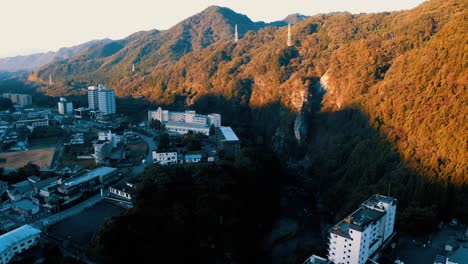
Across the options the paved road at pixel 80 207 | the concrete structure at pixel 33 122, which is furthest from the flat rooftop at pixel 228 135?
the concrete structure at pixel 33 122

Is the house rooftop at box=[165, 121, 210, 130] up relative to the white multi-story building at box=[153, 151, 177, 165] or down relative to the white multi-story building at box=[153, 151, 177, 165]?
up

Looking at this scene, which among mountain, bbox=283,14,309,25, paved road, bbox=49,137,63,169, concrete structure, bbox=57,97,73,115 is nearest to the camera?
paved road, bbox=49,137,63,169

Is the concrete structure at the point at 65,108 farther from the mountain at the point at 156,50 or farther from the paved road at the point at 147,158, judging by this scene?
the mountain at the point at 156,50

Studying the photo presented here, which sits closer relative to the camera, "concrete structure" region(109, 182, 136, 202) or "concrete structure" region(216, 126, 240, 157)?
"concrete structure" region(109, 182, 136, 202)

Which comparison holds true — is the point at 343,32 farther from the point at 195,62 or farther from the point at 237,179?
the point at 237,179

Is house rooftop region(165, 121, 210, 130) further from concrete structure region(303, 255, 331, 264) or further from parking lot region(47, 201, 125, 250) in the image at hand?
concrete structure region(303, 255, 331, 264)

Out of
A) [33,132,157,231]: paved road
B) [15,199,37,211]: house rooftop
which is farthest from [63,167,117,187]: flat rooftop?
[15,199,37,211]: house rooftop

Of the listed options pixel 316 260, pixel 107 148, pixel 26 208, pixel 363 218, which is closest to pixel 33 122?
pixel 107 148
